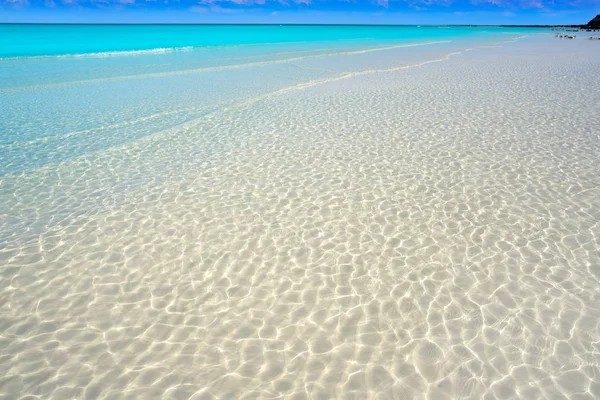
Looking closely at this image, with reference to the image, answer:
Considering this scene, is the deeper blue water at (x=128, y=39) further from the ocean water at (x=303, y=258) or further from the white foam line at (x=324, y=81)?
the ocean water at (x=303, y=258)

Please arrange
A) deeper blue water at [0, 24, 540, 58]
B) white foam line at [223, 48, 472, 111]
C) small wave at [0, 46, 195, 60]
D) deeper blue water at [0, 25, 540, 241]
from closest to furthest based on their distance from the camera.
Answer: deeper blue water at [0, 25, 540, 241]
white foam line at [223, 48, 472, 111]
small wave at [0, 46, 195, 60]
deeper blue water at [0, 24, 540, 58]

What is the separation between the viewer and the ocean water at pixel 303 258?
3635 mm

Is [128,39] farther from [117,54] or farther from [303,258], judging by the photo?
[303,258]

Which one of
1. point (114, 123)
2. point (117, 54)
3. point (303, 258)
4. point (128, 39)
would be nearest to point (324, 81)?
point (114, 123)

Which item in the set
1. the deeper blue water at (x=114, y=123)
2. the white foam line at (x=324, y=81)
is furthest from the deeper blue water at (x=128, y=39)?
the white foam line at (x=324, y=81)

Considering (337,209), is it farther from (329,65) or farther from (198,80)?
(329,65)

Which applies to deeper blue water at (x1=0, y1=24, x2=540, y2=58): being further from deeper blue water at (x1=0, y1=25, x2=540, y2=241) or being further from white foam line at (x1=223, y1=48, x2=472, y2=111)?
white foam line at (x1=223, y1=48, x2=472, y2=111)

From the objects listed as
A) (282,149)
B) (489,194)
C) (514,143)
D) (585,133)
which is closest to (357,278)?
(489,194)

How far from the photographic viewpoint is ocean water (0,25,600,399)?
363 centimetres

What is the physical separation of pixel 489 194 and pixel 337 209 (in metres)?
2.67

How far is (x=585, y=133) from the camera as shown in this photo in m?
9.95

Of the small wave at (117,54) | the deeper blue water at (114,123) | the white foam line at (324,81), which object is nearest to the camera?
the deeper blue water at (114,123)

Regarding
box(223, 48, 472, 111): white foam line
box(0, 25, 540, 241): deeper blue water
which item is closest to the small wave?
box(0, 25, 540, 241): deeper blue water

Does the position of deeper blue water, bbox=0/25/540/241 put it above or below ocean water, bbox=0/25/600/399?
above
